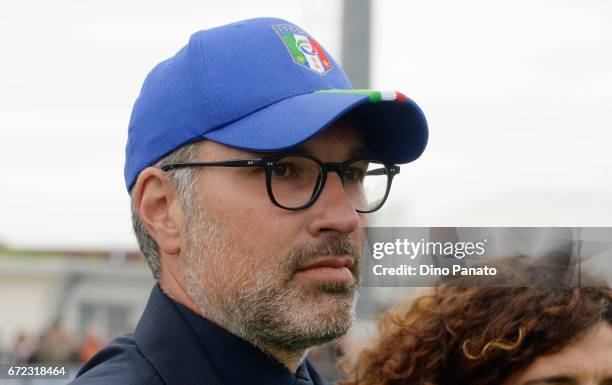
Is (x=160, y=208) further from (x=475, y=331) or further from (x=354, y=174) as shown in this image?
(x=475, y=331)

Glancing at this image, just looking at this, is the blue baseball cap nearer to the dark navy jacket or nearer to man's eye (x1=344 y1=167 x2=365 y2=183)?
man's eye (x1=344 y1=167 x2=365 y2=183)

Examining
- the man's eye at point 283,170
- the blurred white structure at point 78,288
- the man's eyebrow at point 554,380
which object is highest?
the man's eye at point 283,170

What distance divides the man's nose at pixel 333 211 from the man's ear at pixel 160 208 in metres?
0.27

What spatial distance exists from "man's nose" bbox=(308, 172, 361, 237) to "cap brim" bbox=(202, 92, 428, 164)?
0.36ft

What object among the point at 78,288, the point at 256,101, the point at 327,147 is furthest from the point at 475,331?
the point at 78,288

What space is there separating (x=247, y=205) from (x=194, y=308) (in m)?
0.23

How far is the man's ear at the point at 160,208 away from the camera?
6.91 ft

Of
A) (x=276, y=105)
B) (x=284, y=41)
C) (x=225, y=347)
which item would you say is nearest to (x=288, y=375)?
(x=225, y=347)

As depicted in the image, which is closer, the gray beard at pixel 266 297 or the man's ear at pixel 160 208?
the gray beard at pixel 266 297

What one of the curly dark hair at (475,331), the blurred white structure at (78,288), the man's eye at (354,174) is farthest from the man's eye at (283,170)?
the blurred white structure at (78,288)

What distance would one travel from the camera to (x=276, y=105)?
2.06 meters

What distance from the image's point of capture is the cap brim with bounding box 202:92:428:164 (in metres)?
1.97

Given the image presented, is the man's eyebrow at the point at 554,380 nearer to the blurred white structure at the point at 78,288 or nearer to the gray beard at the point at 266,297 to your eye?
the gray beard at the point at 266,297

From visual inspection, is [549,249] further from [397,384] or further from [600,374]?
[397,384]
